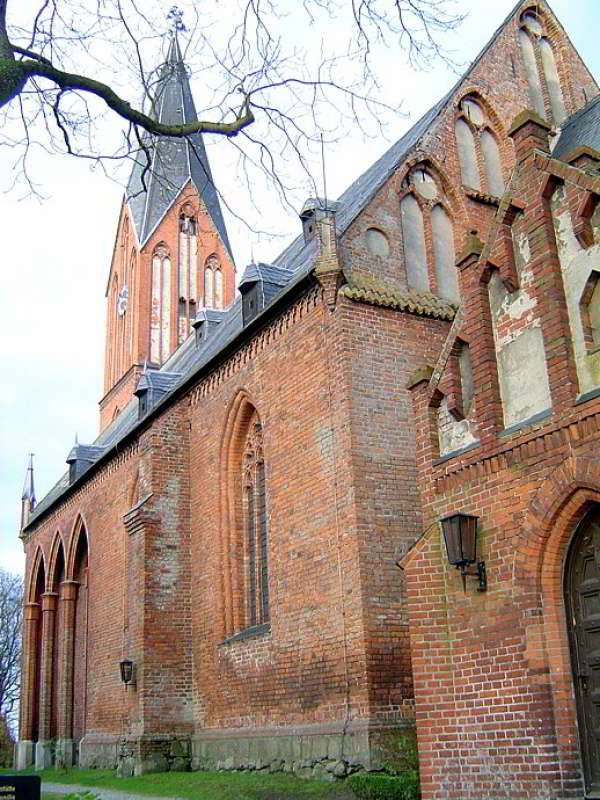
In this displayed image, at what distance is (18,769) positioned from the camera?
1022 inches

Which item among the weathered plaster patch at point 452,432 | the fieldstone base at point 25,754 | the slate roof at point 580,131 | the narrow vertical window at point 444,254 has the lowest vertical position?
the fieldstone base at point 25,754

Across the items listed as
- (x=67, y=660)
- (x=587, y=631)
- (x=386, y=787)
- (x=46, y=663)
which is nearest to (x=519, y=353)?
(x=587, y=631)

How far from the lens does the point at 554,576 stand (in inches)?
317

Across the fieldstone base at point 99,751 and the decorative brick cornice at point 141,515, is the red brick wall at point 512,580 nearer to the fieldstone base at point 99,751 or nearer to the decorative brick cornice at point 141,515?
the decorative brick cornice at point 141,515

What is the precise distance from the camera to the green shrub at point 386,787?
1010 cm

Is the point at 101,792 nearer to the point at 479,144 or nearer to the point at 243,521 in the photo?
the point at 243,521

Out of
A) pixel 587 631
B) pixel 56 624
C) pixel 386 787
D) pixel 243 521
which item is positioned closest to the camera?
pixel 587 631

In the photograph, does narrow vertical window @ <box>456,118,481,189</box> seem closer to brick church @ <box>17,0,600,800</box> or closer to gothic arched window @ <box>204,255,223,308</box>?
brick church @ <box>17,0,600,800</box>

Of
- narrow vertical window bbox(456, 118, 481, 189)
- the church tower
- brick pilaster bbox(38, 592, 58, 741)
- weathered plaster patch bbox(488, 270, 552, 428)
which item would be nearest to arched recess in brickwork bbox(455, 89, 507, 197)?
narrow vertical window bbox(456, 118, 481, 189)

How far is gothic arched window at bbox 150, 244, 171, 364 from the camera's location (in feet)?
124

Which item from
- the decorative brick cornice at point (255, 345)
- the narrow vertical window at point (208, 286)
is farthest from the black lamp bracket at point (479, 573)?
the narrow vertical window at point (208, 286)

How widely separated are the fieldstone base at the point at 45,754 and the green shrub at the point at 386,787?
671 inches

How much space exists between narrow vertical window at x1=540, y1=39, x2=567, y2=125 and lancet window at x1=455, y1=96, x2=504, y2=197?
1.61 meters

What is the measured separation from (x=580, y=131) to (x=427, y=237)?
288 cm
